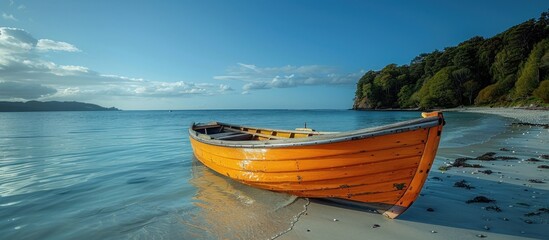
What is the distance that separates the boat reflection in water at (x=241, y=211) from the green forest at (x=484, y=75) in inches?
2216

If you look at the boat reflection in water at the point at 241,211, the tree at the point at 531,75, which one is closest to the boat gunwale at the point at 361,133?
the boat reflection in water at the point at 241,211

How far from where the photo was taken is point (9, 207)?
707 cm

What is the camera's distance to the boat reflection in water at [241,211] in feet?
16.8

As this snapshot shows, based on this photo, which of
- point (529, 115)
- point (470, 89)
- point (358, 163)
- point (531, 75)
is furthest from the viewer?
point (470, 89)

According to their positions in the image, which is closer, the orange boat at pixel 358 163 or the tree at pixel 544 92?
the orange boat at pixel 358 163

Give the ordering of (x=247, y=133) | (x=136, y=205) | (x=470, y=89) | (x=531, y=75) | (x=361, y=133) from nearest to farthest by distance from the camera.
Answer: (x=361, y=133) < (x=136, y=205) < (x=247, y=133) < (x=531, y=75) < (x=470, y=89)

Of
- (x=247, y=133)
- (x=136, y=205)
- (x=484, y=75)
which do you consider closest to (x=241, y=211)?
(x=136, y=205)

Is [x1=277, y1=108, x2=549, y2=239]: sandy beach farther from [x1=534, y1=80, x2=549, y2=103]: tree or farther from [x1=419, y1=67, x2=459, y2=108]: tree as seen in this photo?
[x1=419, y1=67, x2=459, y2=108]: tree

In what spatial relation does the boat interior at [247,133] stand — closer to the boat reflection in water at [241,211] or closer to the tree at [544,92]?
the boat reflection in water at [241,211]

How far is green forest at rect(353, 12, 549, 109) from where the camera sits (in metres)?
53.6

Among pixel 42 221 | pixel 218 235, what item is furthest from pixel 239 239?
pixel 42 221

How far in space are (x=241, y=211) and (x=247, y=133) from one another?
5.57 meters

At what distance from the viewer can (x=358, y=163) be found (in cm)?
498

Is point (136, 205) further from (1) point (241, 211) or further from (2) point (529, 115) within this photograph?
(2) point (529, 115)
